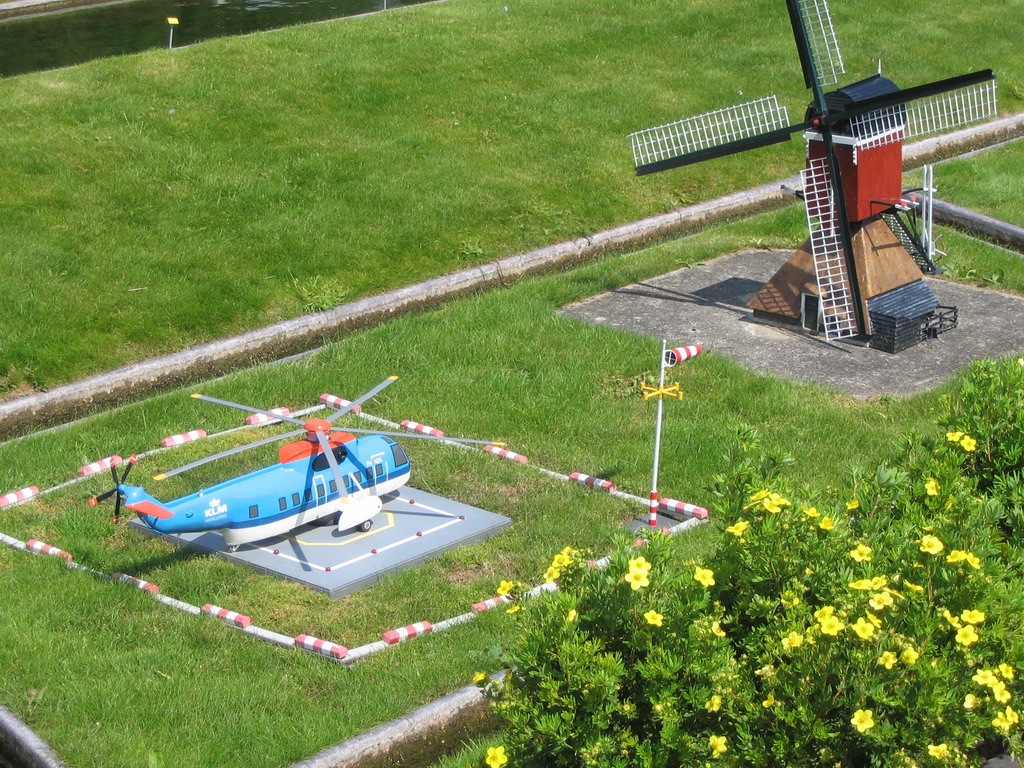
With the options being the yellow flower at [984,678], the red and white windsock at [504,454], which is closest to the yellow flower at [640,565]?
the yellow flower at [984,678]

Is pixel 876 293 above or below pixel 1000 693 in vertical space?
below

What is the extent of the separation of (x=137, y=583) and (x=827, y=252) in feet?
29.2

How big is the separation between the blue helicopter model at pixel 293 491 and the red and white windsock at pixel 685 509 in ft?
6.21

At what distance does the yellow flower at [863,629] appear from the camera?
5746 mm

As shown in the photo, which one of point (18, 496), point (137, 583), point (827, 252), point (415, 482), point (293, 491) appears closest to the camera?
point (137, 583)

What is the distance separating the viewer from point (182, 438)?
11930mm

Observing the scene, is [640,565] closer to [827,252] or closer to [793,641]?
[793,641]

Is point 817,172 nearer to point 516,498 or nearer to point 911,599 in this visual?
point 516,498

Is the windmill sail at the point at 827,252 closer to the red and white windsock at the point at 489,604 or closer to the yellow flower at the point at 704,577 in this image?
the red and white windsock at the point at 489,604

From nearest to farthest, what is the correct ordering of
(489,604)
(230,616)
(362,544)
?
1. (230,616)
2. (489,604)
3. (362,544)

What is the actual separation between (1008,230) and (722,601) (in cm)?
1396

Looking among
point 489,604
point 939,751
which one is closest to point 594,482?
point 489,604

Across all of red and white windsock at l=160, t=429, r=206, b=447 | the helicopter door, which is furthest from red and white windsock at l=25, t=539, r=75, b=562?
the helicopter door

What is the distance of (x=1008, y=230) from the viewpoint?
18719mm
